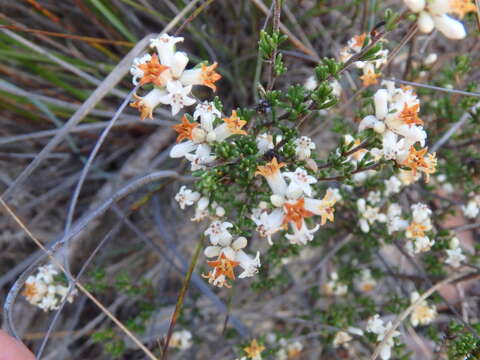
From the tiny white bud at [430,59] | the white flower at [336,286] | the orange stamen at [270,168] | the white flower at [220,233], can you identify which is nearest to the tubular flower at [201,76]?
the orange stamen at [270,168]

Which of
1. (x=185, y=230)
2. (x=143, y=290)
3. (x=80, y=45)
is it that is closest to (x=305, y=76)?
(x=185, y=230)

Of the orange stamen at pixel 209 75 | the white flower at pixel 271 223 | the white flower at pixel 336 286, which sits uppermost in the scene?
the orange stamen at pixel 209 75

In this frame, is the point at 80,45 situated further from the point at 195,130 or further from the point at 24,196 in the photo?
the point at 195,130

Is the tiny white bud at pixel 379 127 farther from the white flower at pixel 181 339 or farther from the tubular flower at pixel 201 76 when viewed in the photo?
the white flower at pixel 181 339

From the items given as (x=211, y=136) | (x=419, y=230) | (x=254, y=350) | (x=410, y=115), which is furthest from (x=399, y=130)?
(x=254, y=350)

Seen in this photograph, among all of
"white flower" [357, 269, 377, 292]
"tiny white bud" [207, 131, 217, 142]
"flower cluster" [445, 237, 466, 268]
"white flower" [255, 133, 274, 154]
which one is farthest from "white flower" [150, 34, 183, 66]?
"white flower" [357, 269, 377, 292]

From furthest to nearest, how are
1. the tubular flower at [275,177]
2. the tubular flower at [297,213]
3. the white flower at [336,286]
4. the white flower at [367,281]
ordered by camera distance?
the white flower at [367,281] < the white flower at [336,286] < the tubular flower at [275,177] < the tubular flower at [297,213]
